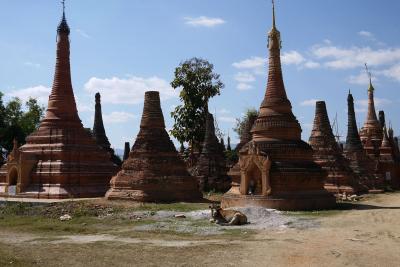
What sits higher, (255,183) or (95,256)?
A: (255,183)

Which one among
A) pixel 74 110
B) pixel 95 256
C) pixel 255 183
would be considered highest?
pixel 74 110

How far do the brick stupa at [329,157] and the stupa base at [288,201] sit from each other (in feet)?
31.1

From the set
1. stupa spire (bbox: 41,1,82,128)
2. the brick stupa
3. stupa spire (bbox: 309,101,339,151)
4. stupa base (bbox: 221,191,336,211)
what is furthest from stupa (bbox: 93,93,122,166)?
stupa base (bbox: 221,191,336,211)

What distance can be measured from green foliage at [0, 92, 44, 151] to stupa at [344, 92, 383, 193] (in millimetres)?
34356

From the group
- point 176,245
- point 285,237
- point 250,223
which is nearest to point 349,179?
point 250,223

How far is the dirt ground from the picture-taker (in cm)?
1216

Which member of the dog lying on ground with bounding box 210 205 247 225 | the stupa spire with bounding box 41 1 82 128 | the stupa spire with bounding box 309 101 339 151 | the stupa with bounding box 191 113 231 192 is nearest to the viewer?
the dog lying on ground with bounding box 210 205 247 225

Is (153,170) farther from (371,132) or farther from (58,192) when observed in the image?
(371,132)

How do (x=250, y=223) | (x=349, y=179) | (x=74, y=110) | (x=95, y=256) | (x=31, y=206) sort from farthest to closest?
(x=74, y=110)
(x=349, y=179)
(x=31, y=206)
(x=250, y=223)
(x=95, y=256)

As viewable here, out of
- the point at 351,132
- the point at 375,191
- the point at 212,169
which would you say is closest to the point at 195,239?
the point at 212,169

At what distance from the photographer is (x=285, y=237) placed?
1536 cm

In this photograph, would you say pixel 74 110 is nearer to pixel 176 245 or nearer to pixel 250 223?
pixel 250 223

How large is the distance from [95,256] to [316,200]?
13.2 meters

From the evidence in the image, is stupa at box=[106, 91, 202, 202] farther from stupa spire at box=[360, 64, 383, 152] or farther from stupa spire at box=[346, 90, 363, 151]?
stupa spire at box=[360, 64, 383, 152]
